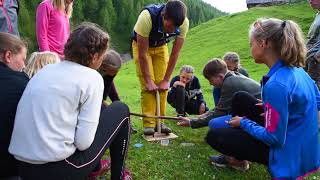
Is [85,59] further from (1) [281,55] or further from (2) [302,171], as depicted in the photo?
(2) [302,171]

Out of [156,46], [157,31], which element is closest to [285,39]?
[157,31]

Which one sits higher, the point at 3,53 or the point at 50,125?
the point at 3,53

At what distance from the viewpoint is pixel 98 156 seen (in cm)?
394

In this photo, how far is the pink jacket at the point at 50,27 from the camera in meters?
6.48

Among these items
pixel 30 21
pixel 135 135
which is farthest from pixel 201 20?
pixel 135 135

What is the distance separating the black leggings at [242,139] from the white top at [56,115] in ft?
5.73

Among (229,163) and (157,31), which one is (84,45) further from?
(157,31)

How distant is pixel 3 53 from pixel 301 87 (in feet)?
9.63

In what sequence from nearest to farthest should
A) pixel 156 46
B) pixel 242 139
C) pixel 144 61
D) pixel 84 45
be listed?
pixel 84 45 < pixel 242 139 < pixel 144 61 < pixel 156 46

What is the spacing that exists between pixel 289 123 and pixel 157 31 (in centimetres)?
312

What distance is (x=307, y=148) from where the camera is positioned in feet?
13.9

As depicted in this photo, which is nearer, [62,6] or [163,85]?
[62,6]

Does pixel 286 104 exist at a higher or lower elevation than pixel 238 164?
higher

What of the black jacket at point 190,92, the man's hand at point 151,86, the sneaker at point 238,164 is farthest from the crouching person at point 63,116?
the black jacket at point 190,92
